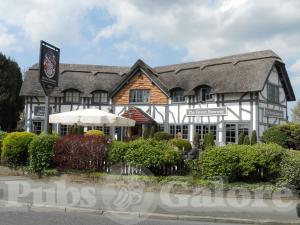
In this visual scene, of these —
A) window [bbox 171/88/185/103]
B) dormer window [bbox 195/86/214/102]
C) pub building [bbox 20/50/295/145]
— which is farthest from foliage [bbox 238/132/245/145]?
window [bbox 171/88/185/103]

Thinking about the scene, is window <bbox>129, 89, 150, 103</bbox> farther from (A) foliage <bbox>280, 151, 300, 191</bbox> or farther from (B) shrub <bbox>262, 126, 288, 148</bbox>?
(A) foliage <bbox>280, 151, 300, 191</bbox>

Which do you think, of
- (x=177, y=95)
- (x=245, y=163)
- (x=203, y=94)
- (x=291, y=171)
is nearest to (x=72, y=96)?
(x=177, y=95)

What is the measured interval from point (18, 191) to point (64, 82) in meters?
27.5

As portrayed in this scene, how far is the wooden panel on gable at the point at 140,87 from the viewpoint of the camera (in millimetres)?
36281

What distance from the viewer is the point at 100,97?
128ft

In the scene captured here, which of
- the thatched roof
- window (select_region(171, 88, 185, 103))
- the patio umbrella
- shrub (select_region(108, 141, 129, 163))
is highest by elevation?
the thatched roof

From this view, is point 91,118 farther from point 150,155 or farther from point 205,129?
point 205,129

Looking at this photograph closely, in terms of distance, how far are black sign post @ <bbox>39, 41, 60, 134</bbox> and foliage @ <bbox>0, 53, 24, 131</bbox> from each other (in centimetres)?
2734

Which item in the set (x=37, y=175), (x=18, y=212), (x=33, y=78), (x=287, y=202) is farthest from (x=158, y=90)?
(x=18, y=212)

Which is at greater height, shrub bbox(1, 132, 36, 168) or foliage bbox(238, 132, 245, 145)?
foliage bbox(238, 132, 245, 145)

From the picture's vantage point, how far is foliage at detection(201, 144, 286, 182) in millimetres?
13844

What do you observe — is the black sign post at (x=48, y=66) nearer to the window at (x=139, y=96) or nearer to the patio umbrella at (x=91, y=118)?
the patio umbrella at (x=91, y=118)

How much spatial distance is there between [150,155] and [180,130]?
20078 millimetres

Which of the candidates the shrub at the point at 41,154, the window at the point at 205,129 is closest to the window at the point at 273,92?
the window at the point at 205,129
